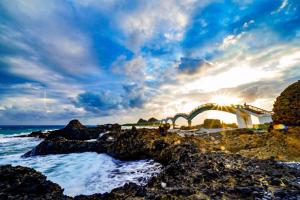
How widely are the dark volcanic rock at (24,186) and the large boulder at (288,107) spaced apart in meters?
16.6

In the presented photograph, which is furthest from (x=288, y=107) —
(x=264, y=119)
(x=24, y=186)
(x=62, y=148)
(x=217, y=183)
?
(x=62, y=148)

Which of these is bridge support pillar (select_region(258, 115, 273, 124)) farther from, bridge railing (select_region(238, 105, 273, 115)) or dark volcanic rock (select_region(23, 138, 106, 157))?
dark volcanic rock (select_region(23, 138, 106, 157))

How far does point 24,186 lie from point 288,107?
687 inches

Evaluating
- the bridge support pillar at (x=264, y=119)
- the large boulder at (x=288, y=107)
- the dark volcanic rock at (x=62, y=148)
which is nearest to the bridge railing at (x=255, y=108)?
the bridge support pillar at (x=264, y=119)

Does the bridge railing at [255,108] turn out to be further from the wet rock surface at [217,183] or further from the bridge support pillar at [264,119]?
the wet rock surface at [217,183]

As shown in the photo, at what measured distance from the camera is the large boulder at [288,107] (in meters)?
14.3

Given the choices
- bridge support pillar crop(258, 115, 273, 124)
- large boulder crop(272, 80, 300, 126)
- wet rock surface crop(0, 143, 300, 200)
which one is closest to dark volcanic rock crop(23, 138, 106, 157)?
wet rock surface crop(0, 143, 300, 200)

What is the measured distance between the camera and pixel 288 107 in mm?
14828

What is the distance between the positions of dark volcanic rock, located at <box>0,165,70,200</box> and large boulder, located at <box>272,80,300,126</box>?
16.6 meters

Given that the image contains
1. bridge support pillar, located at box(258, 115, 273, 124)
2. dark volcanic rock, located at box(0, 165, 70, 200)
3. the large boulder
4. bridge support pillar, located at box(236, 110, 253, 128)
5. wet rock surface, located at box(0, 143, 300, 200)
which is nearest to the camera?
wet rock surface, located at box(0, 143, 300, 200)

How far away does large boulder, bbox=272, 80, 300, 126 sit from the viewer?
14.3 m

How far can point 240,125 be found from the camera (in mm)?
38750

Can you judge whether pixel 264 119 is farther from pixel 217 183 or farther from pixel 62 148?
pixel 217 183

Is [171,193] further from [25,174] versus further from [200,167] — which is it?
[25,174]
